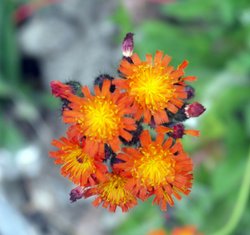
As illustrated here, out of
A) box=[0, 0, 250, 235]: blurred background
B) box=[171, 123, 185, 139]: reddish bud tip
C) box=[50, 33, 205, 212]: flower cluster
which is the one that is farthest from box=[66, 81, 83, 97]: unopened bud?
box=[0, 0, 250, 235]: blurred background

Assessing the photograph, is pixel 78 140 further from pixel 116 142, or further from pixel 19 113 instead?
pixel 19 113

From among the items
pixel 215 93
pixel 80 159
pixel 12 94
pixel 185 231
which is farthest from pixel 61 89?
pixel 12 94

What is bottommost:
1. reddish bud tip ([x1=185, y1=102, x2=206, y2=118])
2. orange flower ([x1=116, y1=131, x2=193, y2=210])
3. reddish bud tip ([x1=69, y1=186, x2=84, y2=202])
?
orange flower ([x1=116, y1=131, x2=193, y2=210])

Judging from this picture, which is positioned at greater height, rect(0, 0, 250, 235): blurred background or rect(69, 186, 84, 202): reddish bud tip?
rect(0, 0, 250, 235): blurred background

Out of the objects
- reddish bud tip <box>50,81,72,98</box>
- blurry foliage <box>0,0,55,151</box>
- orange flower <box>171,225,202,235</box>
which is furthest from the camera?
blurry foliage <box>0,0,55,151</box>

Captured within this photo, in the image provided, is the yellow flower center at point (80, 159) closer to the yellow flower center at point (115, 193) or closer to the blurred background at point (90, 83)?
the yellow flower center at point (115, 193)

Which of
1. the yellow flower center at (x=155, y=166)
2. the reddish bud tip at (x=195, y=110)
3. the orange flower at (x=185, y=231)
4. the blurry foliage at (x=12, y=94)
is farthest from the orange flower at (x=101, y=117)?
the blurry foliage at (x=12, y=94)

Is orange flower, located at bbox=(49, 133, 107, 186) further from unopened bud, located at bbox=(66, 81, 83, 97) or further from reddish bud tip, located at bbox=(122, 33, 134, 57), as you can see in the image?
reddish bud tip, located at bbox=(122, 33, 134, 57)

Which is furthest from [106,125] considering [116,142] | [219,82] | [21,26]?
[21,26]
